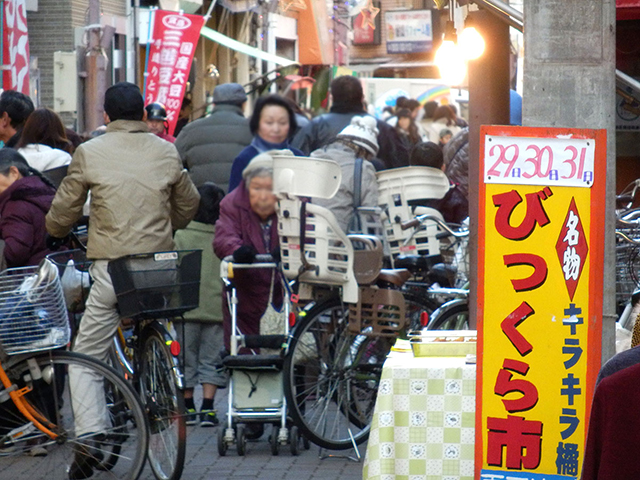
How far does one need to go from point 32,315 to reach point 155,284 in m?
0.65

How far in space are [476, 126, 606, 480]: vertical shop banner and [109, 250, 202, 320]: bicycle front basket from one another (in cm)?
218

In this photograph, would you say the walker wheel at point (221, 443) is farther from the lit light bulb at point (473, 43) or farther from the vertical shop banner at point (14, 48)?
the vertical shop banner at point (14, 48)

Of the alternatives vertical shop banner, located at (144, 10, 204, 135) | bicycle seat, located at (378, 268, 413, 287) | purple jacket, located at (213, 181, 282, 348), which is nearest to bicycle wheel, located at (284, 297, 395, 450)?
bicycle seat, located at (378, 268, 413, 287)

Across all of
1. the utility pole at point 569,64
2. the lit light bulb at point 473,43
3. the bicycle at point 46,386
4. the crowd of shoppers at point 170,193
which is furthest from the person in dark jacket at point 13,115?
the utility pole at point 569,64

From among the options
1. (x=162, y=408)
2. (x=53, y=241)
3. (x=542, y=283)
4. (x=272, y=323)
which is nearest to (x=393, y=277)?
(x=272, y=323)

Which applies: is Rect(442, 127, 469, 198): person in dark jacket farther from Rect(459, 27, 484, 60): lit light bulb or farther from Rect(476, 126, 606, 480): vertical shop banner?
Rect(476, 126, 606, 480): vertical shop banner

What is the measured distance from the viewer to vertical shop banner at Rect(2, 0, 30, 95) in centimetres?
1318

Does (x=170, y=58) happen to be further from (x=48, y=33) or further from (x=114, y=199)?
(x=114, y=199)

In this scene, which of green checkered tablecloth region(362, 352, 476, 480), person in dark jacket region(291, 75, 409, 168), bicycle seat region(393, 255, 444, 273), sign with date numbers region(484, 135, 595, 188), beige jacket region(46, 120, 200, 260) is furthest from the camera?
person in dark jacket region(291, 75, 409, 168)

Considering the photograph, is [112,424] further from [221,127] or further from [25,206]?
[221,127]

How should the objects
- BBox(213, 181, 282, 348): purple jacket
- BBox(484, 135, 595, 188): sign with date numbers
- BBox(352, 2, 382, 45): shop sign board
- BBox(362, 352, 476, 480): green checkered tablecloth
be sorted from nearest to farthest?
BBox(484, 135, 595, 188): sign with date numbers < BBox(362, 352, 476, 480): green checkered tablecloth < BBox(213, 181, 282, 348): purple jacket < BBox(352, 2, 382, 45): shop sign board

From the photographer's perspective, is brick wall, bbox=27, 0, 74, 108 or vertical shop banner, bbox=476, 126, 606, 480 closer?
vertical shop banner, bbox=476, 126, 606, 480

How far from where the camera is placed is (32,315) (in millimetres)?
5359

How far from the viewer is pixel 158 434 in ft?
19.1
